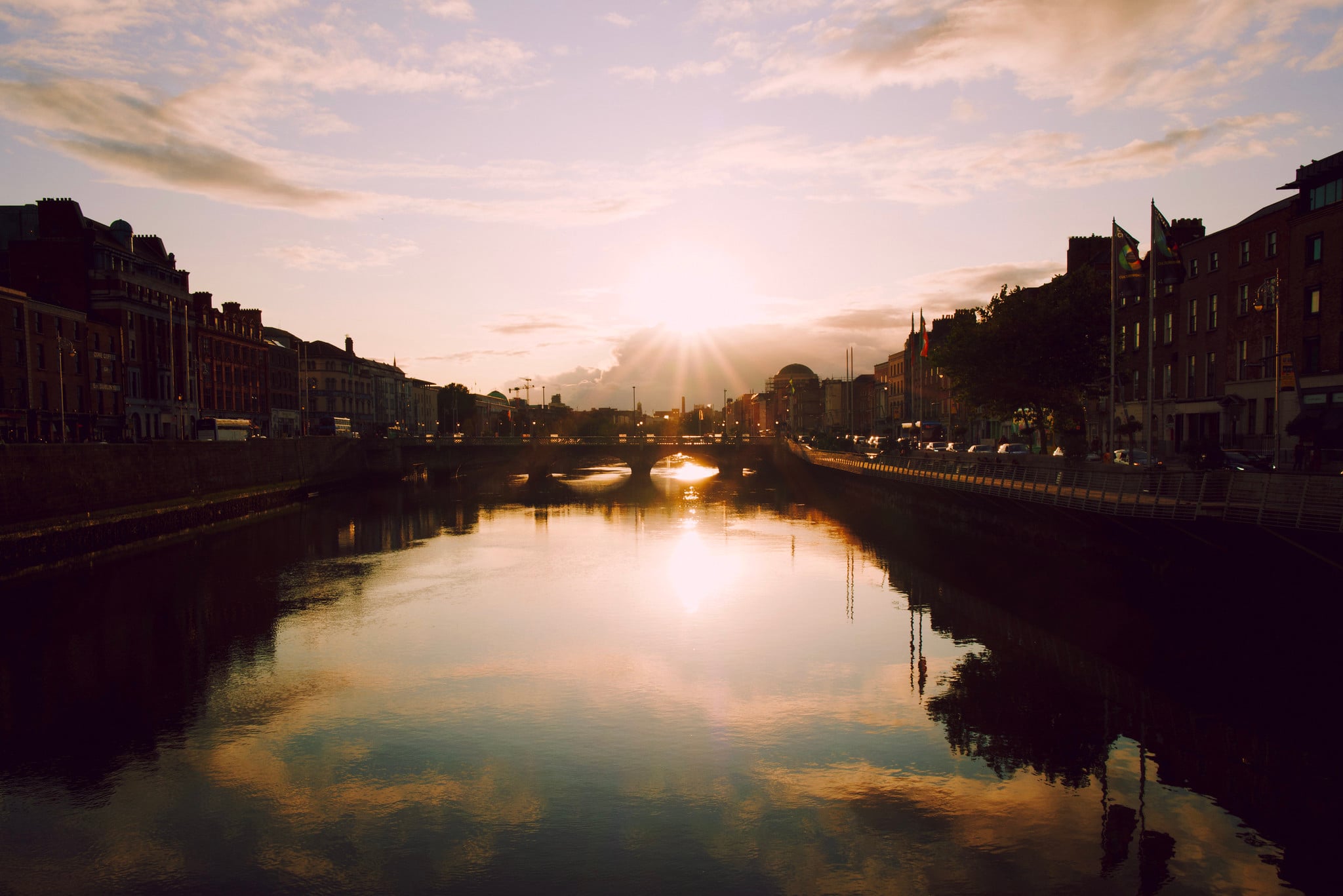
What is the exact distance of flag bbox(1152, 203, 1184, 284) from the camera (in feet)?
124

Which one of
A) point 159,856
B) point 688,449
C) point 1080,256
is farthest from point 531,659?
point 688,449

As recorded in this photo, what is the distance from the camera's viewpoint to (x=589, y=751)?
20.8 meters

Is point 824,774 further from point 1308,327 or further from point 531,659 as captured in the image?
point 1308,327

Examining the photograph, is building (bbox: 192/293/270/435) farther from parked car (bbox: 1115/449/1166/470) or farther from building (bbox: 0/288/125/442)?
parked car (bbox: 1115/449/1166/470)

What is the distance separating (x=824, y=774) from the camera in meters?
19.4

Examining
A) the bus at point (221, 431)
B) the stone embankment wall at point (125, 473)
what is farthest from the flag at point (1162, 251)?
the bus at point (221, 431)

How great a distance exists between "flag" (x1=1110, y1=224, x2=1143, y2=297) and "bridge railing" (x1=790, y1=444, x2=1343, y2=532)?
30.3 ft

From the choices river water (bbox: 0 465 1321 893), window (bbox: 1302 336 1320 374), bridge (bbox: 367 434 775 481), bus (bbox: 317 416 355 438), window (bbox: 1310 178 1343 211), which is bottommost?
river water (bbox: 0 465 1321 893)

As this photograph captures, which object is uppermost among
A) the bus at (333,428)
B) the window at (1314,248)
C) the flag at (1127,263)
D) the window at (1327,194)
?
the window at (1327,194)

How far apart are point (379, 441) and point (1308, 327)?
102 metres

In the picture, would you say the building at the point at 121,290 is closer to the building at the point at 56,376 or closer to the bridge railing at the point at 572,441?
the building at the point at 56,376

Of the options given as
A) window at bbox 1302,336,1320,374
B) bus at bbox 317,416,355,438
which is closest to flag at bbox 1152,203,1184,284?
window at bbox 1302,336,1320,374

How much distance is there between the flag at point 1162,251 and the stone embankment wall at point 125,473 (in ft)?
177

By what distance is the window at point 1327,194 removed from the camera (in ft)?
156
